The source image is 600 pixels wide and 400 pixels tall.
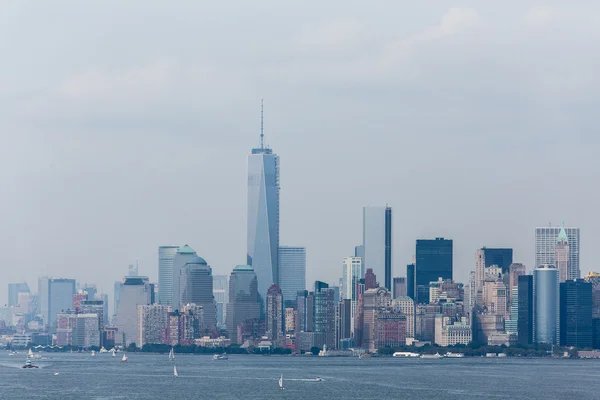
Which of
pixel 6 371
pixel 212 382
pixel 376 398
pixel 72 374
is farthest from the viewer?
pixel 6 371

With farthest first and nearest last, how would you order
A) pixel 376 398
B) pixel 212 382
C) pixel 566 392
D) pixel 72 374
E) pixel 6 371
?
pixel 6 371 → pixel 72 374 → pixel 212 382 → pixel 566 392 → pixel 376 398

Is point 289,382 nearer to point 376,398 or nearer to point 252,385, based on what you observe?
point 252,385

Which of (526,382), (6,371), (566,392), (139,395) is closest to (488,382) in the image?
(526,382)

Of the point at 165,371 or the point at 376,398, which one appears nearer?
the point at 376,398

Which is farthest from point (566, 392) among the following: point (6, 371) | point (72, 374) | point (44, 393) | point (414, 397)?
point (6, 371)

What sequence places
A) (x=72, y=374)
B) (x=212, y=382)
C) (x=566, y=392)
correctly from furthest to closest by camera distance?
1. (x=72, y=374)
2. (x=212, y=382)
3. (x=566, y=392)

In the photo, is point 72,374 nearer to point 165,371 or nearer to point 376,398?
point 165,371

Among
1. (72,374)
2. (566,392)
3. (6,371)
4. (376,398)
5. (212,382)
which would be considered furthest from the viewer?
(6,371)

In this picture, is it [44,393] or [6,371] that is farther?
[6,371]
